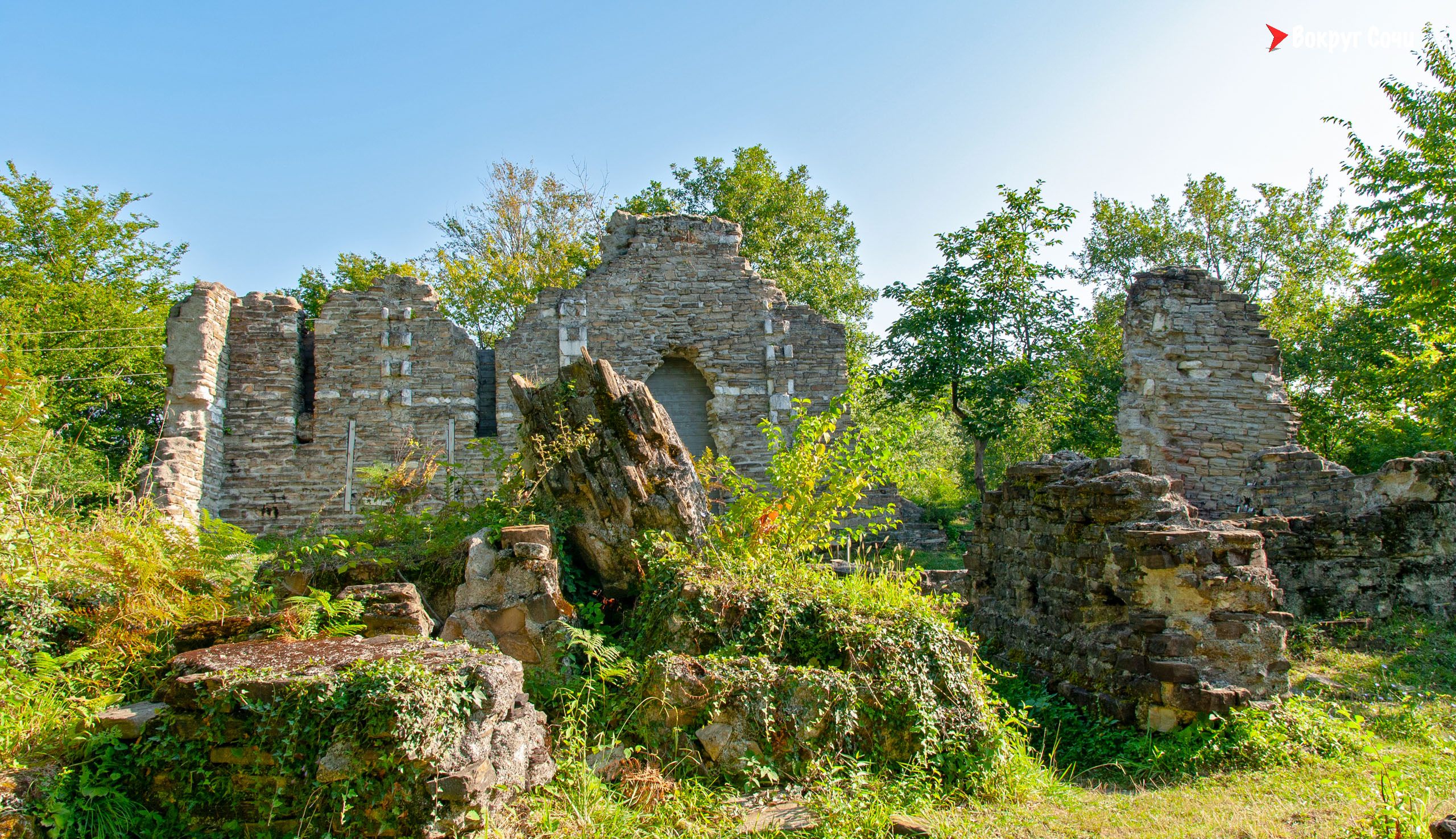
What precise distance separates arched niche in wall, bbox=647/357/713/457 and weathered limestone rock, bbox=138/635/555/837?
947 centimetres

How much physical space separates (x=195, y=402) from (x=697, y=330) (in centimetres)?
752

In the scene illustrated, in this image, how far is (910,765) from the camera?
4.73 meters

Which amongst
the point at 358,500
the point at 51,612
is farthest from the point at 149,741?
the point at 358,500

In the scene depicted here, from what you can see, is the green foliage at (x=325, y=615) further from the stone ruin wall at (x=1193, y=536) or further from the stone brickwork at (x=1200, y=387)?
the stone brickwork at (x=1200, y=387)

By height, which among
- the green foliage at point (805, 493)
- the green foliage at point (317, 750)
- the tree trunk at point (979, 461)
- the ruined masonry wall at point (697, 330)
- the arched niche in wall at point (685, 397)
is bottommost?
the green foliage at point (317, 750)

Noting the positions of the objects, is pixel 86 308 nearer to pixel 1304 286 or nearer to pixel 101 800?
pixel 101 800

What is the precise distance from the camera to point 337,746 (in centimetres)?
379

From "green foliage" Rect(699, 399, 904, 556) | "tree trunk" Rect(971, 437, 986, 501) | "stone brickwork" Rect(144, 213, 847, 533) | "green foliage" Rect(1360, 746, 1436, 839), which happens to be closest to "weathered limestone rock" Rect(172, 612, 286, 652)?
"green foliage" Rect(699, 399, 904, 556)

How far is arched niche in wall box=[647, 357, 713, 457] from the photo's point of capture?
44.6 ft

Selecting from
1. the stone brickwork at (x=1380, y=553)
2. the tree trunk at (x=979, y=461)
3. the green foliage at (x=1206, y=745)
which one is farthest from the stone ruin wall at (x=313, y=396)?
the stone brickwork at (x=1380, y=553)

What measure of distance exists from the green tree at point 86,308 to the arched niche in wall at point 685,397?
351 inches

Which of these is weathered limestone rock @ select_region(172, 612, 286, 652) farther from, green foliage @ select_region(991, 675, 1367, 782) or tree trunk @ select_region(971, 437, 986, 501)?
tree trunk @ select_region(971, 437, 986, 501)

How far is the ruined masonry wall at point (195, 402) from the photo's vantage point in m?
11.6

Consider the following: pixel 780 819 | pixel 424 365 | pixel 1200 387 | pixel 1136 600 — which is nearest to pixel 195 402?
pixel 424 365
